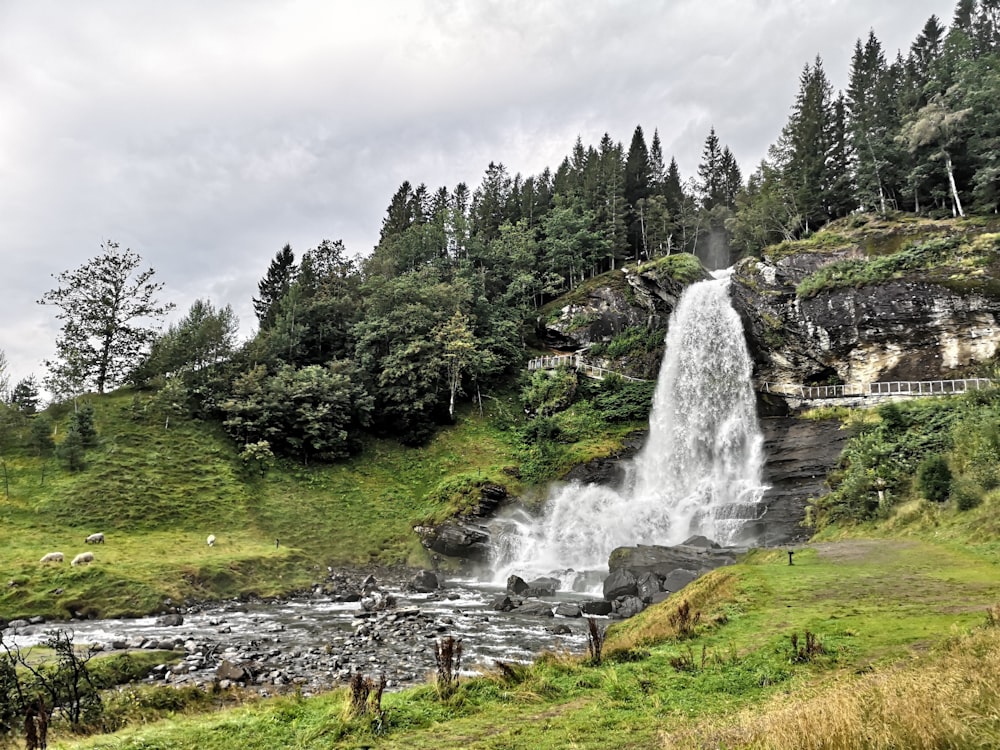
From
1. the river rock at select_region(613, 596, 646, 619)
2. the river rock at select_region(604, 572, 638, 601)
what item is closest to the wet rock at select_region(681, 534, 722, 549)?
the river rock at select_region(604, 572, 638, 601)

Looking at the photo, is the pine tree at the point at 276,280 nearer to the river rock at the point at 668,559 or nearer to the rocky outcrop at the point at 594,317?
the rocky outcrop at the point at 594,317

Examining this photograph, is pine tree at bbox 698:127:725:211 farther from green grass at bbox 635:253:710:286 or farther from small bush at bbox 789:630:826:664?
small bush at bbox 789:630:826:664

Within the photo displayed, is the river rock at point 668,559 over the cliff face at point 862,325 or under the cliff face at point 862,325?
under

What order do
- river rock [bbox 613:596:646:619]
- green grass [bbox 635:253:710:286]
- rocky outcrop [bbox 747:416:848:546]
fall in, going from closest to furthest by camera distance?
river rock [bbox 613:596:646:619], rocky outcrop [bbox 747:416:848:546], green grass [bbox 635:253:710:286]

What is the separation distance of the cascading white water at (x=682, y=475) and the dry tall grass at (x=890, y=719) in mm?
21693

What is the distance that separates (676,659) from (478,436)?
34.3m

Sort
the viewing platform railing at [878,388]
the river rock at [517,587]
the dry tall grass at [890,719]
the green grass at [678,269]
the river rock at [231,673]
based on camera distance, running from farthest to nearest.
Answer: the green grass at [678,269] → the viewing platform railing at [878,388] → the river rock at [517,587] → the river rock at [231,673] → the dry tall grass at [890,719]

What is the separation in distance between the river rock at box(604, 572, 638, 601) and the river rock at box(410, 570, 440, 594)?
8.68 metres

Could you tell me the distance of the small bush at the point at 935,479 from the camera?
19.4 meters

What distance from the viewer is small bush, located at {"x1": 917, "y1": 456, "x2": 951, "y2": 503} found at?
19375 mm

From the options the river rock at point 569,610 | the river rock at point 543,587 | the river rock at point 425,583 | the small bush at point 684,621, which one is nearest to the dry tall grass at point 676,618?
the small bush at point 684,621

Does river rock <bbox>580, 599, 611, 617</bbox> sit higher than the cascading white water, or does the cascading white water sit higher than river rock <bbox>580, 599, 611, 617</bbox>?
the cascading white water

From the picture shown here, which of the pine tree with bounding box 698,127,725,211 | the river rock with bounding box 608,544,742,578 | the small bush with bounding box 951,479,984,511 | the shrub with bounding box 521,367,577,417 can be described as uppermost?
the pine tree with bounding box 698,127,725,211

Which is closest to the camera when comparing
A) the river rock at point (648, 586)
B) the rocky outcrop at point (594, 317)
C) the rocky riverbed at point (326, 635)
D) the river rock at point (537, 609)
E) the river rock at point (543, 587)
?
the rocky riverbed at point (326, 635)
